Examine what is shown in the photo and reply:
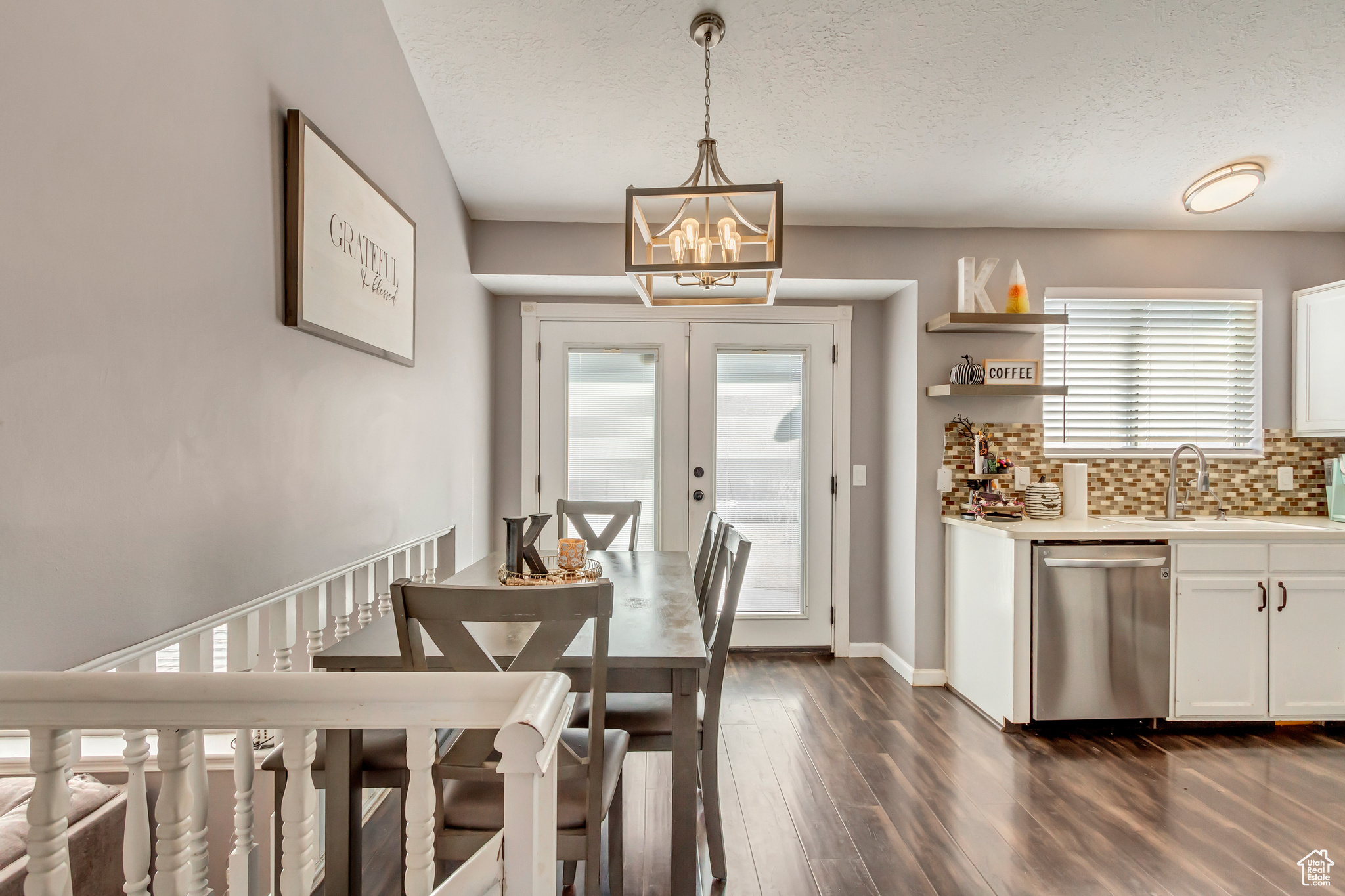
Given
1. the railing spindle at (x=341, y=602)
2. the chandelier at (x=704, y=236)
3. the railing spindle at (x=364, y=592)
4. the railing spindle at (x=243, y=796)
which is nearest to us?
the railing spindle at (x=243, y=796)

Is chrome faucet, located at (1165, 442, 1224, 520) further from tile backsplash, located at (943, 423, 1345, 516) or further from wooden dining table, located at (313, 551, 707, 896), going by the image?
wooden dining table, located at (313, 551, 707, 896)

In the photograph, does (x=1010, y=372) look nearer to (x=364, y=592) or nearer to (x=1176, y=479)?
(x=1176, y=479)

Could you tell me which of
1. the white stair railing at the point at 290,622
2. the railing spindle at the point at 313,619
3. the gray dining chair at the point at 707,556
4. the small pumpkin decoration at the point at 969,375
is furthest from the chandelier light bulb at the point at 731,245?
the small pumpkin decoration at the point at 969,375

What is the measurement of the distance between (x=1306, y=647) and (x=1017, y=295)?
6.36 feet

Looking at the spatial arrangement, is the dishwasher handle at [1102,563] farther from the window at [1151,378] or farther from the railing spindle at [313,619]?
the railing spindle at [313,619]

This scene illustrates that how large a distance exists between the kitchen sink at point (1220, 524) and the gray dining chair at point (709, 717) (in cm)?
215

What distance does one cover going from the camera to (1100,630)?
112 inches

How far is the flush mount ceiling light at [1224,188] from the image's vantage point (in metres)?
2.97

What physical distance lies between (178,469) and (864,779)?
2.29m

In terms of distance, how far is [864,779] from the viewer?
7.91ft

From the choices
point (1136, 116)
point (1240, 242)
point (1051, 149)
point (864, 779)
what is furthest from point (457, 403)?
point (1240, 242)

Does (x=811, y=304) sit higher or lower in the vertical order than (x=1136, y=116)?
lower

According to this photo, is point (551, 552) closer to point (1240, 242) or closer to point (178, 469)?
point (178, 469)

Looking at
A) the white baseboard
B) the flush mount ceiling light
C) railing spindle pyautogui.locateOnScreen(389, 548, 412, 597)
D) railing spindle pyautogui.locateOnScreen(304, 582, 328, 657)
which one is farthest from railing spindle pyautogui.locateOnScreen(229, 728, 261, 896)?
the flush mount ceiling light
